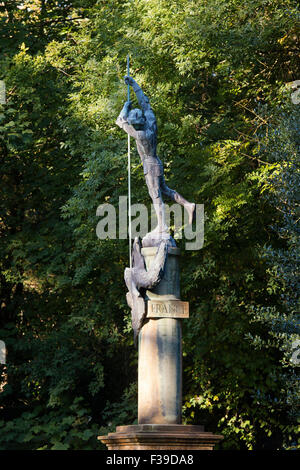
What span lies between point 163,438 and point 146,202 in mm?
6148

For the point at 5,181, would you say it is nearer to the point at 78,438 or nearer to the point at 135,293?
the point at 78,438

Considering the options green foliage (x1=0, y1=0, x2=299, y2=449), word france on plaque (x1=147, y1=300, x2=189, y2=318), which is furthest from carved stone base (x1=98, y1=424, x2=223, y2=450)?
green foliage (x1=0, y1=0, x2=299, y2=449)

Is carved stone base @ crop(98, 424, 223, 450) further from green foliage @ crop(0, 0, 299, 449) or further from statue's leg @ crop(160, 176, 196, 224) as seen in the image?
green foliage @ crop(0, 0, 299, 449)

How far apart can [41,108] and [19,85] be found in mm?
830

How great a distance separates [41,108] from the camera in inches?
604

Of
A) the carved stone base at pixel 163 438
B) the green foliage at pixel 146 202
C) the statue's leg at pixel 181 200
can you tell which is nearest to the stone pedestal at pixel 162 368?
the carved stone base at pixel 163 438

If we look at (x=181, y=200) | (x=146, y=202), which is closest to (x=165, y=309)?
(x=181, y=200)

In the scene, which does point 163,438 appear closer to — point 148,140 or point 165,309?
point 165,309

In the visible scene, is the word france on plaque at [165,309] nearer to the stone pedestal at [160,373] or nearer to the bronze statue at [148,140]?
the stone pedestal at [160,373]

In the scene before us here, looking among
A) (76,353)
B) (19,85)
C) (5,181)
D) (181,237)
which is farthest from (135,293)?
(5,181)

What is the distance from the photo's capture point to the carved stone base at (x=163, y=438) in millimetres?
7695

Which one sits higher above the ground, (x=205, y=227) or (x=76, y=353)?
(x=205, y=227)

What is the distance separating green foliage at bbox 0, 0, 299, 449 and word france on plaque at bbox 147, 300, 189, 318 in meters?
3.70

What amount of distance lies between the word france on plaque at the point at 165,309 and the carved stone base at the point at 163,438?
1200mm
